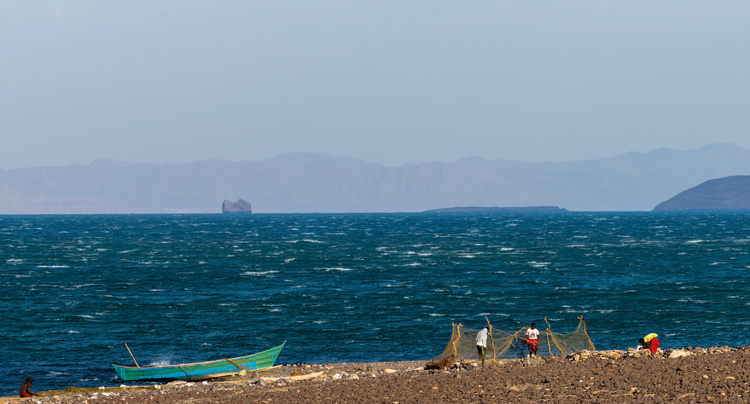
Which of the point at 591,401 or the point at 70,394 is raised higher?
the point at 591,401

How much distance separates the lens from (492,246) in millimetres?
136250

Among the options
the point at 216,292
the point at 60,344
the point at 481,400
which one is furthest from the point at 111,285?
the point at 481,400

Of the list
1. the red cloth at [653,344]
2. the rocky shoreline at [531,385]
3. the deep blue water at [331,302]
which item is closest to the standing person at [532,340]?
the rocky shoreline at [531,385]

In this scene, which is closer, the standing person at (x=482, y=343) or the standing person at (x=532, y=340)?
the standing person at (x=482, y=343)

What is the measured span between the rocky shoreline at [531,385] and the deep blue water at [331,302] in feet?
42.9

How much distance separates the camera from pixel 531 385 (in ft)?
89.9

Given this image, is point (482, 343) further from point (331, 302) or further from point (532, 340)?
point (331, 302)

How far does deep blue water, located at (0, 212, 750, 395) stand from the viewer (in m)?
50.2

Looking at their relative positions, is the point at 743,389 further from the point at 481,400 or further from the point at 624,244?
the point at 624,244

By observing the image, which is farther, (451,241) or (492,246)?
(451,241)

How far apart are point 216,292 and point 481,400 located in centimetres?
5349

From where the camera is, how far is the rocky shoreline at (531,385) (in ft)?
83.3

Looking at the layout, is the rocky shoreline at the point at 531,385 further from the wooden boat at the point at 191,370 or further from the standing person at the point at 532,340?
the wooden boat at the point at 191,370

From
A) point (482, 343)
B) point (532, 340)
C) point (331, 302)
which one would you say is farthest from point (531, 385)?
point (331, 302)
